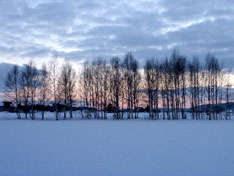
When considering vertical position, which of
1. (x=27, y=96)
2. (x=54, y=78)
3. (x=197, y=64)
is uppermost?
(x=197, y=64)

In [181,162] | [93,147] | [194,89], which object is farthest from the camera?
[194,89]

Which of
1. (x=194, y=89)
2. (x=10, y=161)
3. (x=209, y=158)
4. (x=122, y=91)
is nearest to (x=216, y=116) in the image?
(x=194, y=89)

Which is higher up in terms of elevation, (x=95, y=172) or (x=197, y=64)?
(x=197, y=64)

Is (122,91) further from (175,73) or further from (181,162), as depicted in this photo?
(181,162)

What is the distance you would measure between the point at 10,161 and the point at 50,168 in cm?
183

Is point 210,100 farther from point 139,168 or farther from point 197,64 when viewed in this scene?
point 139,168

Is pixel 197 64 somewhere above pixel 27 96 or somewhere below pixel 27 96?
above

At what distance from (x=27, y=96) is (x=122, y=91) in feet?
59.8

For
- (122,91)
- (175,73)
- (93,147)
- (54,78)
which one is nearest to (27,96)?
(54,78)

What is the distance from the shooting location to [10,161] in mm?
6371

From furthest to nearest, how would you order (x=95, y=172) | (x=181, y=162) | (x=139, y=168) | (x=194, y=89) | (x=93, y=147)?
1. (x=194, y=89)
2. (x=93, y=147)
3. (x=181, y=162)
4. (x=139, y=168)
5. (x=95, y=172)

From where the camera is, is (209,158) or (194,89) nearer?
(209,158)

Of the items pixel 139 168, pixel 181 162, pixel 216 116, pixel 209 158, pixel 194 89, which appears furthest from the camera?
pixel 194 89

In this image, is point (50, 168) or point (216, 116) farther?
point (216, 116)
